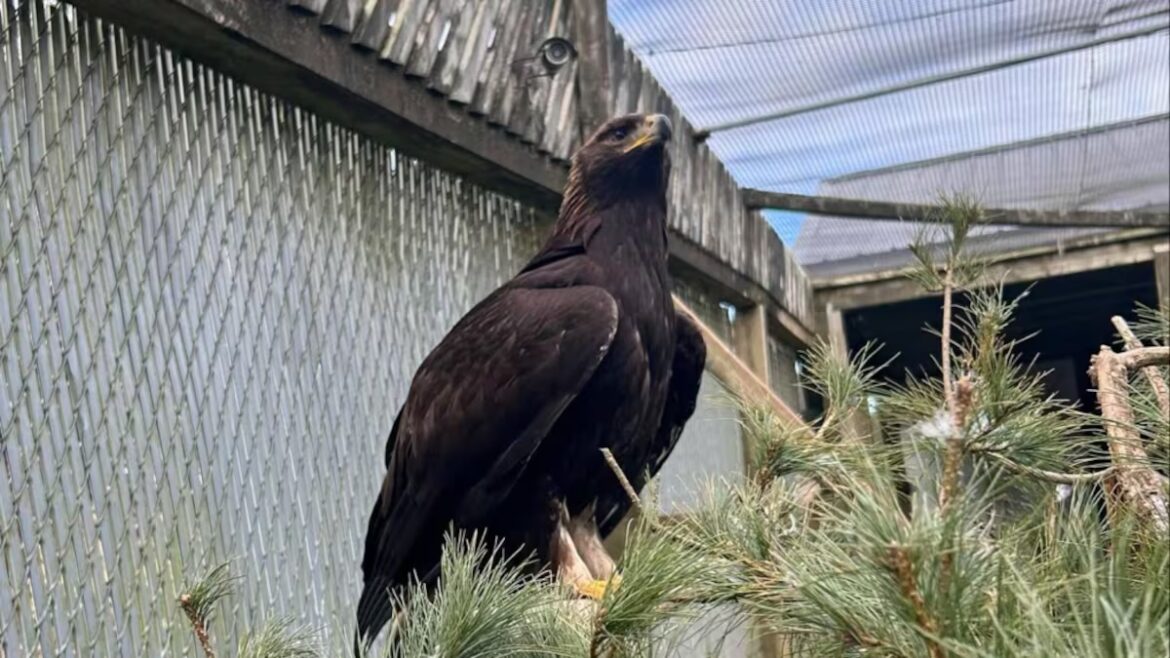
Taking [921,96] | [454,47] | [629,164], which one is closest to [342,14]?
[454,47]

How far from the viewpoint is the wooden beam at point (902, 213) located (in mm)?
5348

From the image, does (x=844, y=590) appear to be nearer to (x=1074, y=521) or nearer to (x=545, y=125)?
(x=1074, y=521)

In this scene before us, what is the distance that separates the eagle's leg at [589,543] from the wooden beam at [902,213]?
2.76 metres

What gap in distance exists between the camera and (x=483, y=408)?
97.1 inches

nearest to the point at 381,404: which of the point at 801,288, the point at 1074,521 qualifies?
the point at 1074,521

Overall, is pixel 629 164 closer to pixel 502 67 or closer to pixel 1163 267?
pixel 502 67

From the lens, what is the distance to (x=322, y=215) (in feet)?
9.39

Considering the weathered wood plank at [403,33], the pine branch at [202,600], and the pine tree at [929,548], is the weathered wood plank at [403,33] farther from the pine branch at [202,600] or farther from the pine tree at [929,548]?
the pine branch at [202,600]

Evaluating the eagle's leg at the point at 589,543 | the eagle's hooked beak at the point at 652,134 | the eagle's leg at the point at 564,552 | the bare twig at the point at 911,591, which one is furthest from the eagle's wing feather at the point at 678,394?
the bare twig at the point at 911,591

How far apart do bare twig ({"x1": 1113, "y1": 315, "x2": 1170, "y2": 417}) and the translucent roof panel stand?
3.00 metres

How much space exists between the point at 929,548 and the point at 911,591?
3 centimetres

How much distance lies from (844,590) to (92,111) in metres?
1.79

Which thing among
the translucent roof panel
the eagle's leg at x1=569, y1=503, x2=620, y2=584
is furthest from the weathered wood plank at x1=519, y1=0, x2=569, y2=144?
the eagle's leg at x1=569, y1=503, x2=620, y2=584

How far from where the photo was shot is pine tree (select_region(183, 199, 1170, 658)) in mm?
825
